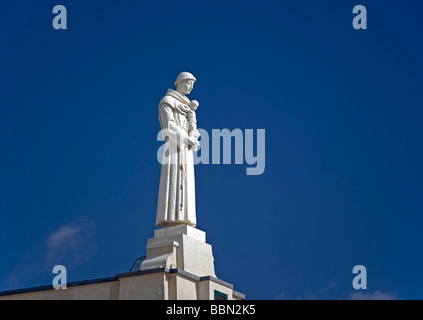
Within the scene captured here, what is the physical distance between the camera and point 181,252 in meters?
24.2

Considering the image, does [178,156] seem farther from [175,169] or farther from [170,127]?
[170,127]

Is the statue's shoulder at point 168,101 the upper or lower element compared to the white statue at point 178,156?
upper

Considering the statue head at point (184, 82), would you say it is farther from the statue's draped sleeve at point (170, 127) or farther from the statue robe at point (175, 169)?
the statue's draped sleeve at point (170, 127)

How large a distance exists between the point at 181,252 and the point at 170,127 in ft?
13.0

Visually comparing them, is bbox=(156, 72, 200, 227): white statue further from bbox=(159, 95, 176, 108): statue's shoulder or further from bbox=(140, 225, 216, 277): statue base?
bbox=(140, 225, 216, 277): statue base

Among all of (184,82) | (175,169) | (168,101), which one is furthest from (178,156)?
(184,82)

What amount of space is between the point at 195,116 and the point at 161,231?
3960 millimetres

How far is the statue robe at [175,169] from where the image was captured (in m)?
25.2

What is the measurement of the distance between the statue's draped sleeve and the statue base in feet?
8.91

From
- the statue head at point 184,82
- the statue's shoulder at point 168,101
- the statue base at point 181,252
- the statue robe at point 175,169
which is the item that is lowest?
the statue base at point 181,252

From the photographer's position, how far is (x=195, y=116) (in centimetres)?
2662

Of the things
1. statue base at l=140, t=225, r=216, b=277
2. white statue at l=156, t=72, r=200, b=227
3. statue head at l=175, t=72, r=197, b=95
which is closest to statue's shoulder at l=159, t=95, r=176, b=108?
white statue at l=156, t=72, r=200, b=227

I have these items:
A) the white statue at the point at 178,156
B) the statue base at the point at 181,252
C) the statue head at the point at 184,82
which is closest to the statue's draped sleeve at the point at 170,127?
the white statue at the point at 178,156
